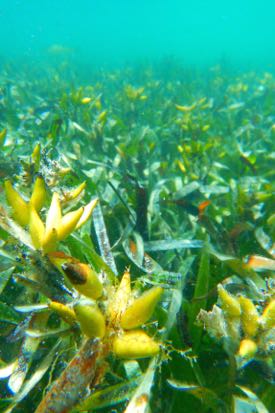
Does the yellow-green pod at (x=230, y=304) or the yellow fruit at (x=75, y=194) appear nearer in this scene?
the yellow-green pod at (x=230, y=304)

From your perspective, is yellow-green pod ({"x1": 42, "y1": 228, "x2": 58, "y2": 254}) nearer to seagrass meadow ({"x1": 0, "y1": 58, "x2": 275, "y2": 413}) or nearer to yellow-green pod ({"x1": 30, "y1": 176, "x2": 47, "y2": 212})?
seagrass meadow ({"x1": 0, "y1": 58, "x2": 275, "y2": 413})

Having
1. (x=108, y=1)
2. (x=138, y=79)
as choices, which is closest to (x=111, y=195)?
(x=138, y=79)

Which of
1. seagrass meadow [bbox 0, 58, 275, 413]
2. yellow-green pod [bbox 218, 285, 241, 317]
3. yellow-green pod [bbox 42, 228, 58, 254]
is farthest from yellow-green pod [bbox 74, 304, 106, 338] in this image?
yellow-green pod [bbox 218, 285, 241, 317]

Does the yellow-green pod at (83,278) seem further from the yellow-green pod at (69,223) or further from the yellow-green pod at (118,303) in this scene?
the yellow-green pod at (69,223)

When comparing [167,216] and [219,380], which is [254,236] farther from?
[219,380]

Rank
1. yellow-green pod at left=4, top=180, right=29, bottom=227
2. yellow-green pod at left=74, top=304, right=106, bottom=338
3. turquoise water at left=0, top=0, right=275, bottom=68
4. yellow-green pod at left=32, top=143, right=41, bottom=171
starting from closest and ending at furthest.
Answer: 1. yellow-green pod at left=74, top=304, right=106, bottom=338
2. yellow-green pod at left=4, top=180, right=29, bottom=227
3. yellow-green pod at left=32, top=143, right=41, bottom=171
4. turquoise water at left=0, top=0, right=275, bottom=68

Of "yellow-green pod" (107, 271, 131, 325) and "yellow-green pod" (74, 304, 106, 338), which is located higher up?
"yellow-green pod" (74, 304, 106, 338)

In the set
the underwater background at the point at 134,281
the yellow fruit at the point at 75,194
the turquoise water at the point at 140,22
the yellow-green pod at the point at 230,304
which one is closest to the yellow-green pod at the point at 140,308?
the underwater background at the point at 134,281
